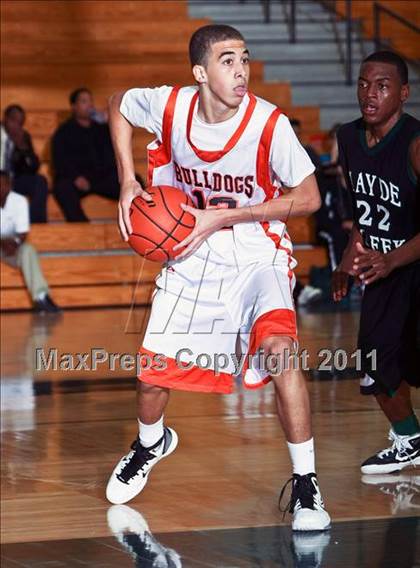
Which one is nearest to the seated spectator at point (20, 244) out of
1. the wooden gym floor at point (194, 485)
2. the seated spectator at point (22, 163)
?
the seated spectator at point (22, 163)

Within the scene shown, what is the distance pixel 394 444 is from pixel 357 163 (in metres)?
1.17

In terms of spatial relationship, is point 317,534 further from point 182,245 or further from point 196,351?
point 182,245

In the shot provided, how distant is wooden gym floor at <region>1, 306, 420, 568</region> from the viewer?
161 inches

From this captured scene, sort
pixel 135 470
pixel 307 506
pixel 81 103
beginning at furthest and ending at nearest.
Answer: pixel 81 103, pixel 135 470, pixel 307 506

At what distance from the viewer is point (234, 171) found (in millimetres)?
4645

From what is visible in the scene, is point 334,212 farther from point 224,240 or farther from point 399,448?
point 224,240

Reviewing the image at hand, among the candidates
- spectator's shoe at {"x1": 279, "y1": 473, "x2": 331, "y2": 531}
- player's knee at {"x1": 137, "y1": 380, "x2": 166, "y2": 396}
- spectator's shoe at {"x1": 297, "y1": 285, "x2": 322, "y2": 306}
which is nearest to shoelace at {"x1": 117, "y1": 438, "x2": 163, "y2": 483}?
player's knee at {"x1": 137, "y1": 380, "x2": 166, "y2": 396}

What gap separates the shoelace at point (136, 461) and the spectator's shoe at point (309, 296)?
312 inches

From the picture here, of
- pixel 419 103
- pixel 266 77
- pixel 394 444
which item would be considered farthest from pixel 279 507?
pixel 266 77

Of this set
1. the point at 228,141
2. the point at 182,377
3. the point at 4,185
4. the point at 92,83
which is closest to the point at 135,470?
the point at 182,377

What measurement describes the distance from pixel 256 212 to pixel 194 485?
1189 mm

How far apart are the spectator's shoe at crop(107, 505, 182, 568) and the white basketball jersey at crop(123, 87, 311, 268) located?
3.26ft

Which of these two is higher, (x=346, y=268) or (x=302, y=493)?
(x=346, y=268)

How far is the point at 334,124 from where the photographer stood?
603 inches
